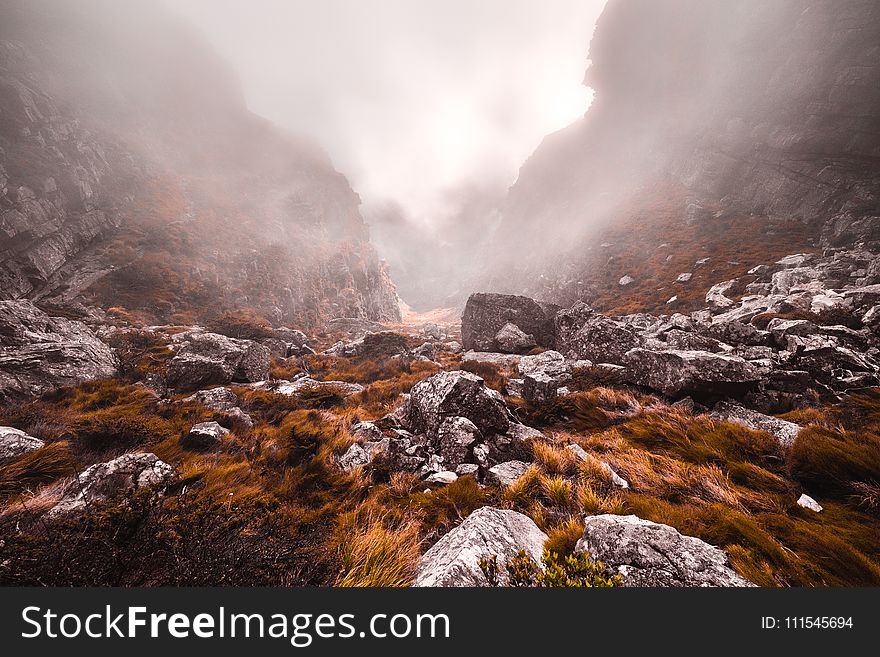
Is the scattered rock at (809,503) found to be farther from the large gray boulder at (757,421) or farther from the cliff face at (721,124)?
the cliff face at (721,124)

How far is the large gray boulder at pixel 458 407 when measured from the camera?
20.3ft

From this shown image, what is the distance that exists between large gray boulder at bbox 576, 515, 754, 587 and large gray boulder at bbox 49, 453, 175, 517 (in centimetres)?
476

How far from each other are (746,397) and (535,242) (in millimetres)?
86606

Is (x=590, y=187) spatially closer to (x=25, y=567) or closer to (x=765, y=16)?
(x=765, y=16)

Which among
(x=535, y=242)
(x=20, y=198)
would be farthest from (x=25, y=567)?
(x=535, y=242)

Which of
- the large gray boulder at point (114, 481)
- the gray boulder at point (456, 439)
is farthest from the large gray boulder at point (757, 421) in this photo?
the large gray boulder at point (114, 481)

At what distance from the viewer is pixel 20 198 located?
27469mm

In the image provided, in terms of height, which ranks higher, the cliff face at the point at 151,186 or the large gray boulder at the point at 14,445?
the cliff face at the point at 151,186

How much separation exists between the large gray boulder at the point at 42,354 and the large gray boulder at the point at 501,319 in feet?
53.0

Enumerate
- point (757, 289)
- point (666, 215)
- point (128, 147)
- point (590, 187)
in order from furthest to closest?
point (590, 187)
point (666, 215)
point (128, 147)
point (757, 289)

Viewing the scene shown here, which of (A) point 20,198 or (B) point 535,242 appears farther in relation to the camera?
(B) point 535,242

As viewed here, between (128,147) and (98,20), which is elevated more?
(98,20)

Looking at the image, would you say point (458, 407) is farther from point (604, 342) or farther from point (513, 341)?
point (513, 341)

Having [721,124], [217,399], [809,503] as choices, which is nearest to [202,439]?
[217,399]
